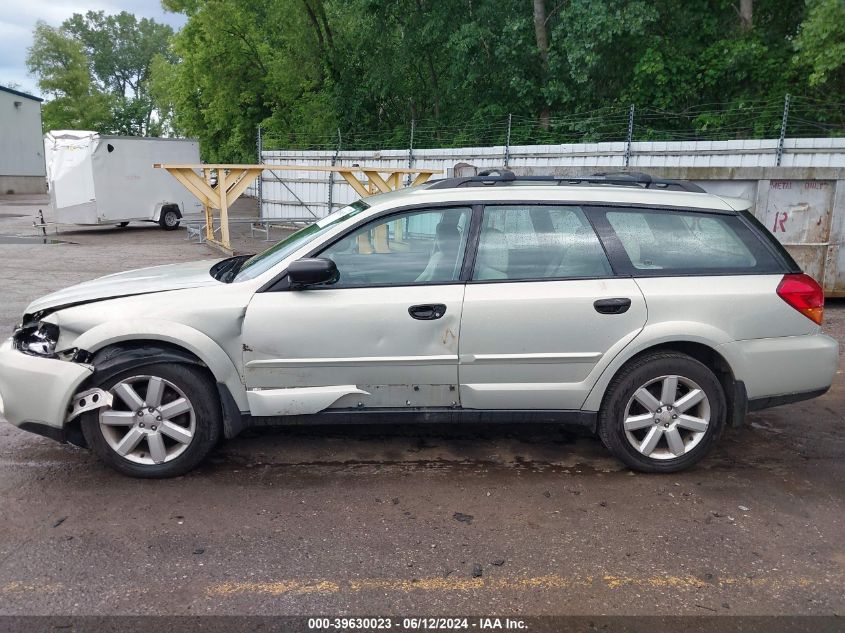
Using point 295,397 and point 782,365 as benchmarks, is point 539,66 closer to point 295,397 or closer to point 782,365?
point 782,365

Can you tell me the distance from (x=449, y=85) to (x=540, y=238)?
789 inches

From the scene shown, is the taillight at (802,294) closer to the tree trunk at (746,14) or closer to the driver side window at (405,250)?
the driver side window at (405,250)

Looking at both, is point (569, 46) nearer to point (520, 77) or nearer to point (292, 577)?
point (520, 77)

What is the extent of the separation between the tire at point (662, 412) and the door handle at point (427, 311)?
1.10 meters

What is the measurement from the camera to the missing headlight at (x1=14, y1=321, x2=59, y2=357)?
12.8ft

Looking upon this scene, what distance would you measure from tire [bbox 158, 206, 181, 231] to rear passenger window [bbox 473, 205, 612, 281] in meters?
17.8

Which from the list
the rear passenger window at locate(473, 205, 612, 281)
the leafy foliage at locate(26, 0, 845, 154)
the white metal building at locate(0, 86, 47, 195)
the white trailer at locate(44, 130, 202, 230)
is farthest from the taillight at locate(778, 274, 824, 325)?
the white metal building at locate(0, 86, 47, 195)

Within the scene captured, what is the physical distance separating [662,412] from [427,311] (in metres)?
1.48

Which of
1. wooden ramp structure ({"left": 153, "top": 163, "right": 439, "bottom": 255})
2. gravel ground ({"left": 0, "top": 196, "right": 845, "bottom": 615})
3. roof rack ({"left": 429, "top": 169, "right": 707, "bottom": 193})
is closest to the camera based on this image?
gravel ground ({"left": 0, "top": 196, "right": 845, "bottom": 615})

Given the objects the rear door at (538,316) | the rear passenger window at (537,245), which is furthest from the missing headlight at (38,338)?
the rear passenger window at (537,245)

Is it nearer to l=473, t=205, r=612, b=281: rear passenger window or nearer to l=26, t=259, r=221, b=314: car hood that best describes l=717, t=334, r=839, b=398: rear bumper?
l=473, t=205, r=612, b=281: rear passenger window

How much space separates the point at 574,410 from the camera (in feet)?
13.3

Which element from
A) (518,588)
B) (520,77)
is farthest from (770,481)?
(520,77)

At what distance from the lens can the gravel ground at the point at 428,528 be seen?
2.91 m
